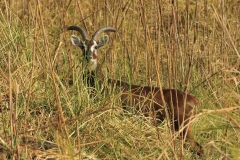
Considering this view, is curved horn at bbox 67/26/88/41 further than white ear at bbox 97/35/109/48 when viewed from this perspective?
No

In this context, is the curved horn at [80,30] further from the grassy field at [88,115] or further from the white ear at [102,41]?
the grassy field at [88,115]

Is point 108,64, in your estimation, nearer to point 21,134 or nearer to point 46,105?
point 46,105

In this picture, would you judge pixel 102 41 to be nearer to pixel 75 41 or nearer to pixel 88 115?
pixel 75 41

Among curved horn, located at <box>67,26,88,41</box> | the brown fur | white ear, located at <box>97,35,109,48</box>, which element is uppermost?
curved horn, located at <box>67,26,88,41</box>

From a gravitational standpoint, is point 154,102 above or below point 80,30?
below

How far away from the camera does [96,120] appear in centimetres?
386

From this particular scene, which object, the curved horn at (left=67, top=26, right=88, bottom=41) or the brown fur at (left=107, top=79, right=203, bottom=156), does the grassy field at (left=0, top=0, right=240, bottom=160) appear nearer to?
the brown fur at (left=107, top=79, right=203, bottom=156)

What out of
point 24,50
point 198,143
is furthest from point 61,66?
point 198,143

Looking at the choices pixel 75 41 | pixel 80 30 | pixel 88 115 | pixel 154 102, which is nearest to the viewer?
pixel 88 115

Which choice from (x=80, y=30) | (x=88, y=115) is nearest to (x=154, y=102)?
(x=88, y=115)

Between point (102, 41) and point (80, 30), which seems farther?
point (102, 41)

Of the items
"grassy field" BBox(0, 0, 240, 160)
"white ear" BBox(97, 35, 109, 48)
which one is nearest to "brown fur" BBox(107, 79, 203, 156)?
"grassy field" BBox(0, 0, 240, 160)

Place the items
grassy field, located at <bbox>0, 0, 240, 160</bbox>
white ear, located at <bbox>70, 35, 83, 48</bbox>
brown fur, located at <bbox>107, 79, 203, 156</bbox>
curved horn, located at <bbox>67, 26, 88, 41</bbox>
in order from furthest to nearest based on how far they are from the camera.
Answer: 1. white ear, located at <bbox>70, 35, 83, 48</bbox>
2. curved horn, located at <bbox>67, 26, 88, 41</bbox>
3. brown fur, located at <bbox>107, 79, 203, 156</bbox>
4. grassy field, located at <bbox>0, 0, 240, 160</bbox>

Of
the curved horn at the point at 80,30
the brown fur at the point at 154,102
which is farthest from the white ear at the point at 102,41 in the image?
the brown fur at the point at 154,102
